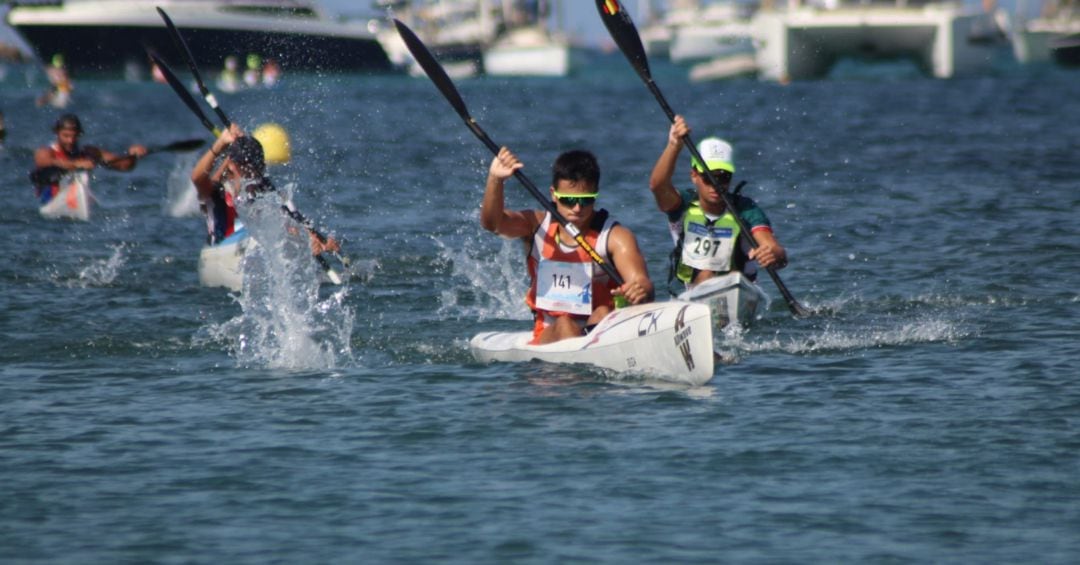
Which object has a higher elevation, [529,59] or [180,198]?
[529,59]

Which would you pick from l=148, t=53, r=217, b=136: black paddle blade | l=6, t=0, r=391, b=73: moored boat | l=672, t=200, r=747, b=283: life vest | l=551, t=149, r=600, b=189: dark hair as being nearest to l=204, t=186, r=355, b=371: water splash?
l=148, t=53, r=217, b=136: black paddle blade

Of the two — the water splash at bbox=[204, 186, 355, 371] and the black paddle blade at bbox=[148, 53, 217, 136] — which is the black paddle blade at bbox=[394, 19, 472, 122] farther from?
the black paddle blade at bbox=[148, 53, 217, 136]

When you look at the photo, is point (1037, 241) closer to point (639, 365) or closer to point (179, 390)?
point (639, 365)

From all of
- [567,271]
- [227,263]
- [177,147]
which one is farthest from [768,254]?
[177,147]

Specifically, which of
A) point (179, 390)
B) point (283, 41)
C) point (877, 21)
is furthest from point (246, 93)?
point (179, 390)

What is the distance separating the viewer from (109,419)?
9.20m

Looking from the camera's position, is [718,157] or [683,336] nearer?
[683,336]

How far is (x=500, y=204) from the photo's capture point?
9.47m

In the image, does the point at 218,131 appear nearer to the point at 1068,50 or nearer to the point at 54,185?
the point at 54,185

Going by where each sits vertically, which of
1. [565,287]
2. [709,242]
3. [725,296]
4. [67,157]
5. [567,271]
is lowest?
[725,296]

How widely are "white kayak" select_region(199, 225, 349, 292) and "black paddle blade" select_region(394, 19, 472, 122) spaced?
8.47 ft

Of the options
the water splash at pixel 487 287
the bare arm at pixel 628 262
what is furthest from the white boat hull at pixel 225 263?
the bare arm at pixel 628 262

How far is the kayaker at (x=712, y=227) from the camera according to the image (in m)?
11.4

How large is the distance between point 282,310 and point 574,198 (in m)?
2.81
